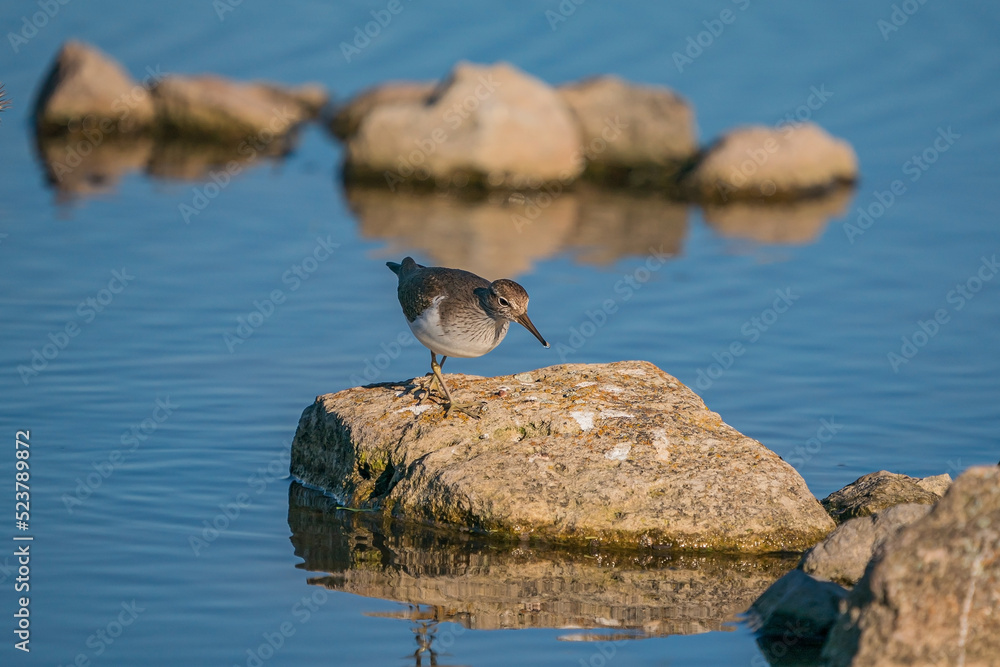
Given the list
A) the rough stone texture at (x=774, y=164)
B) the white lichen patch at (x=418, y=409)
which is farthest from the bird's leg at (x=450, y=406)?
the rough stone texture at (x=774, y=164)

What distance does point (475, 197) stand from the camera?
74.3 feet

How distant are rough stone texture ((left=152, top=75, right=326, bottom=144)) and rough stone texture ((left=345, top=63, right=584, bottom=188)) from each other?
3.70m

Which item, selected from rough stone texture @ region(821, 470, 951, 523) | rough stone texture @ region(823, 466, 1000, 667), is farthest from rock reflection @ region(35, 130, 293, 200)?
rough stone texture @ region(823, 466, 1000, 667)

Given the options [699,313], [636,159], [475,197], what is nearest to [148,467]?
[699,313]

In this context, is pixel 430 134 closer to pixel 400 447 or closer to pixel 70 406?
pixel 70 406

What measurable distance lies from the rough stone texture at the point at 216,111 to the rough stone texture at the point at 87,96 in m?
0.60

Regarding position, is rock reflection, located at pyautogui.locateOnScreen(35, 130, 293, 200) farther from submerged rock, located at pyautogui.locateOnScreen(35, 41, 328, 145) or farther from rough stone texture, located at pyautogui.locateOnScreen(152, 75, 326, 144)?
rough stone texture, located at pyautogui.locateOnScreen(152, 75, 326, 144)

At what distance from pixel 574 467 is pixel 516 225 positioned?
454 inches

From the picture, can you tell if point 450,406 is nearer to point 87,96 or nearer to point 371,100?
point 371,100

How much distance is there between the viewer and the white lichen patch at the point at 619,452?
9.53 m

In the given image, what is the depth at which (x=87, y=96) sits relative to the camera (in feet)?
84.8

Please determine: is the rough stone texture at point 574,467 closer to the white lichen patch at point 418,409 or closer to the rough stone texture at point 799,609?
the white lichen patch at point 418,409

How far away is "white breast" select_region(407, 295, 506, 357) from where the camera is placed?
32.8 ft

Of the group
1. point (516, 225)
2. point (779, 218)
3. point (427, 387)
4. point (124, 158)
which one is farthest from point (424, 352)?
point (124, 158)
